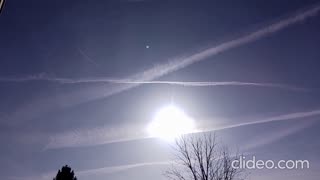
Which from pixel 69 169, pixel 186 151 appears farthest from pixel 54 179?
pixel 186 151

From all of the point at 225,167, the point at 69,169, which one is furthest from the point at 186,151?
the point at 69,169

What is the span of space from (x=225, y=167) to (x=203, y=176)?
1619mm

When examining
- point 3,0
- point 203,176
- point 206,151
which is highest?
point 206,151

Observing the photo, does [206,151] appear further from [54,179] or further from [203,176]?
[54,179]

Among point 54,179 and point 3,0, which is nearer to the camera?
point 3,0

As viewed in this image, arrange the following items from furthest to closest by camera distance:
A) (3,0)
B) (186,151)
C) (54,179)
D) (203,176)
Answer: (54,179)
(186,151)
(203,176)
(3,0)

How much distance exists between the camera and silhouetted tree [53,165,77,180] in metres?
30.8

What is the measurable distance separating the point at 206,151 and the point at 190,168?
1.39 meters

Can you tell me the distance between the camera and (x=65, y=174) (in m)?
31.0

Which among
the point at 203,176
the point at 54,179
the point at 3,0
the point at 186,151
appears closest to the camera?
the point at 3,0

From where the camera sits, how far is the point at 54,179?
31.1 m

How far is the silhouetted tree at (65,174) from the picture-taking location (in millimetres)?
30837

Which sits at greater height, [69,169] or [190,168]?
[69,169]

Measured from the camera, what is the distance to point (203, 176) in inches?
705
